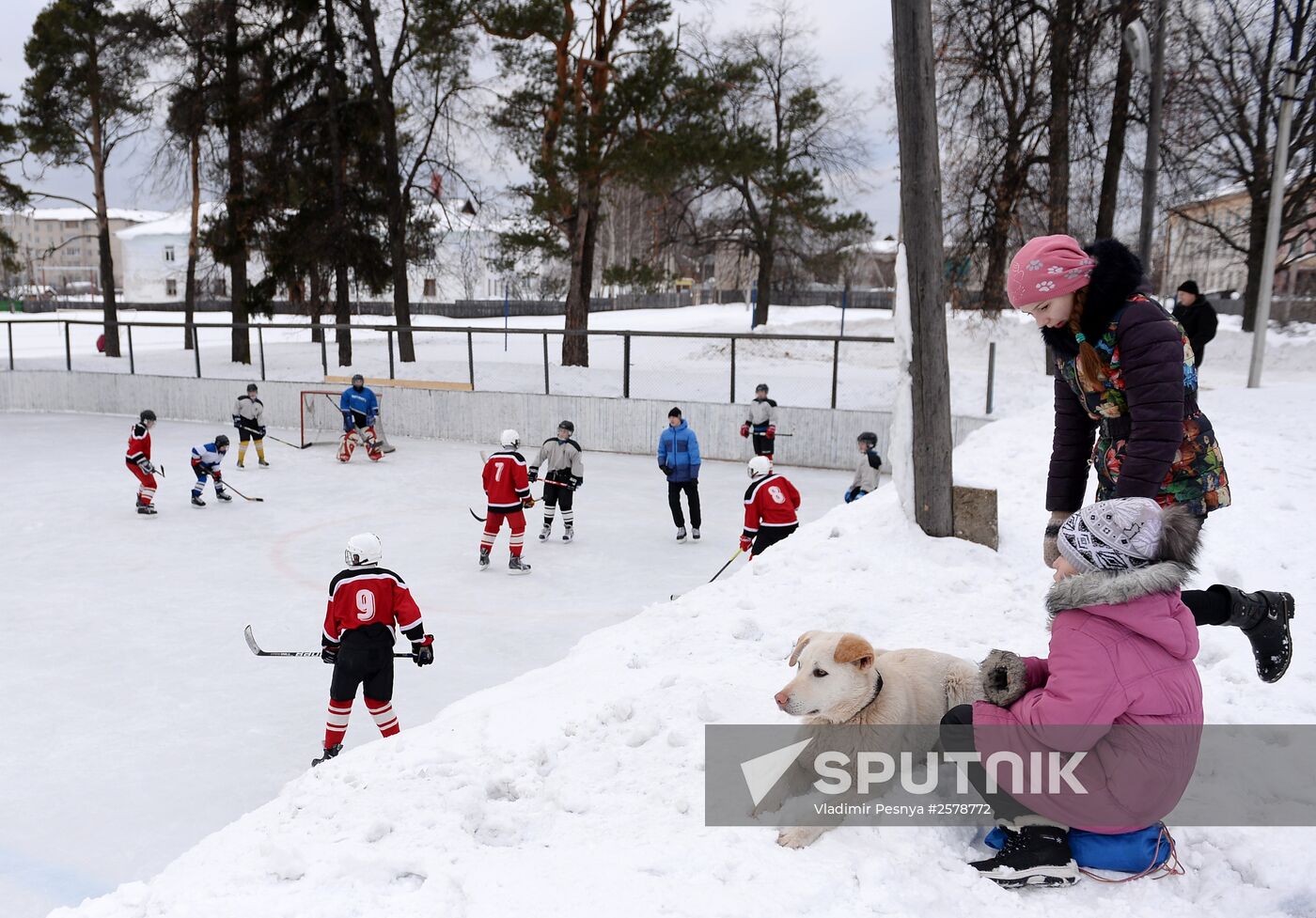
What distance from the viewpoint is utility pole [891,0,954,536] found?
5680 millimetres

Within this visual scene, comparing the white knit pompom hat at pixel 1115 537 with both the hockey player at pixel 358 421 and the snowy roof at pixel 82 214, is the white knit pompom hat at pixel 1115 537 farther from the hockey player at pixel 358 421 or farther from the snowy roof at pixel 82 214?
the snowy roof at pixel 82 214

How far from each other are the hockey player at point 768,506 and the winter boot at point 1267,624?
5386 millimetres

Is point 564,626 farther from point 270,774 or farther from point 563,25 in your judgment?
point 563,25

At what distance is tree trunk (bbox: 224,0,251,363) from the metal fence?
133 inches

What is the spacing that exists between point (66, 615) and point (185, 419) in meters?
14.4

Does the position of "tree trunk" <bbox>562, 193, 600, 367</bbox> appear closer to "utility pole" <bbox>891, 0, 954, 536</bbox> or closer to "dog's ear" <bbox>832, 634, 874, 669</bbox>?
"utility pole" <bbox>891, 0, 954, 536</bbox>

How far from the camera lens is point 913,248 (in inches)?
225

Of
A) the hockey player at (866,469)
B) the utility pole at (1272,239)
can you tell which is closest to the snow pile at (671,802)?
the hockey player at (866,469)

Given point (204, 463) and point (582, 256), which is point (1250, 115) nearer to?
point (582, 256)

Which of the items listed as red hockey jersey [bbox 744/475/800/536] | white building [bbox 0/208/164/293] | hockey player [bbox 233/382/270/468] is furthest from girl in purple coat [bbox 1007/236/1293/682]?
white building [bbox 0/208/164/293]

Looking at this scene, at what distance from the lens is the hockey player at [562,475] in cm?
Result: 1049

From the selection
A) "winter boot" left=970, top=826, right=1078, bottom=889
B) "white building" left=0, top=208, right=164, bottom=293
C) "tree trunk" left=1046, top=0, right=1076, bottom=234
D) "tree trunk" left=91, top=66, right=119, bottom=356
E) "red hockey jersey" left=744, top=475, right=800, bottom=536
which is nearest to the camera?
"winter boot" left=970, top=826, right=1078, bottom=889

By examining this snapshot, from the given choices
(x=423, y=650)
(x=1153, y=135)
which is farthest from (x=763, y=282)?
(x=423, y=650)

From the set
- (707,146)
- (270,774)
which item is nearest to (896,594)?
(270,774)
